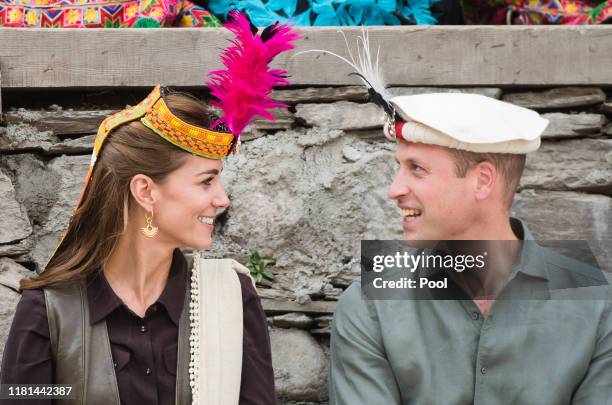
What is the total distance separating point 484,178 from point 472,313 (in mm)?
412

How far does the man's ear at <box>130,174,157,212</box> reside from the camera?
298 cm

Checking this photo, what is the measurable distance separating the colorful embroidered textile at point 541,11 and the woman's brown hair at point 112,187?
187cm

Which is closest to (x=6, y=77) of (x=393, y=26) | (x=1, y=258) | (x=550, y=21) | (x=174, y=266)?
(x=1, y=258)

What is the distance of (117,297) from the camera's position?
9.78ft

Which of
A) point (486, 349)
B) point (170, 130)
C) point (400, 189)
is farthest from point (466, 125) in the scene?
point (170, 130)

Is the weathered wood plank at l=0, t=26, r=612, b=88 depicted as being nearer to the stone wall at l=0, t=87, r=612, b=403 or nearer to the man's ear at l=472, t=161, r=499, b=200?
the stone wall at l=0, t=87, r=612, b=403

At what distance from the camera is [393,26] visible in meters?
3.72

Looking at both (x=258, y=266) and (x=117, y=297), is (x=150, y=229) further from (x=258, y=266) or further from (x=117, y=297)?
(x=258, y=266)

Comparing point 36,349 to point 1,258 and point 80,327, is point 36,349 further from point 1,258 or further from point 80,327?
point 1,258

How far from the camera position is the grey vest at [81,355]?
114 inches

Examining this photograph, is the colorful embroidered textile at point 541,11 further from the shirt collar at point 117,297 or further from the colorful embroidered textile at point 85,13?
the shirt collar at point 117,297

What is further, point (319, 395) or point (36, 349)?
point (319, 395)

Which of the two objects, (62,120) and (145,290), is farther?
(62,120)

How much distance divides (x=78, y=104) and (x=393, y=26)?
121 centimetres
